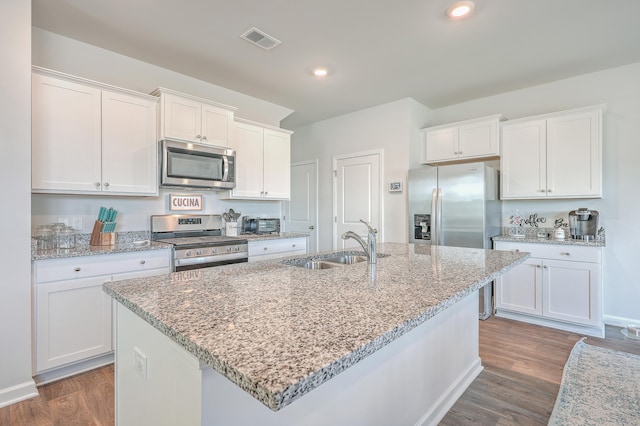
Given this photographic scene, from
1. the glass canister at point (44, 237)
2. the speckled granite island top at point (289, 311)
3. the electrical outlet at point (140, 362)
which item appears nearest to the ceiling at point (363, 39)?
the glass canister at point (44, 237)

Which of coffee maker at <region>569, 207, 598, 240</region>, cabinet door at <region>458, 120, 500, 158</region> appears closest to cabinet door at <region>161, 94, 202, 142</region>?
cabinet door at <region>458, 120, 500, 158</region>

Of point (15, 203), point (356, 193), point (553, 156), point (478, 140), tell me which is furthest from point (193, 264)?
point (553, 156)

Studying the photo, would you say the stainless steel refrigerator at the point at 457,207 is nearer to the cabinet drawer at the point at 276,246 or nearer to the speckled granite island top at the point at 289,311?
the cabinet drawer at the point at 276,246

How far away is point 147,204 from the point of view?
10.2 ft

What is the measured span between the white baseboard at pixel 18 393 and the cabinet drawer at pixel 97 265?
639 millimetres

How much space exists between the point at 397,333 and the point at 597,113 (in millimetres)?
3593

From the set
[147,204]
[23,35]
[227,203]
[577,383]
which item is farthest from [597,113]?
[23,35]

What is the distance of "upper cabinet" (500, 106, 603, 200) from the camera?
10.3ft

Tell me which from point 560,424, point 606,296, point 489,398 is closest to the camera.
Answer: point 560,424

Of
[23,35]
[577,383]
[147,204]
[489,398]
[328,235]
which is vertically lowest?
[489,398]

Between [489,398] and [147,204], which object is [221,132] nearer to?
[147,204]

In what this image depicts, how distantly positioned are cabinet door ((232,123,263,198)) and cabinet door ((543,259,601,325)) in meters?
3.14

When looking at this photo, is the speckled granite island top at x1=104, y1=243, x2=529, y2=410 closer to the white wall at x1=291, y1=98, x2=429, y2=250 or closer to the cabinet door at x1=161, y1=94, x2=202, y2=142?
the cabinet door at x1=161, y1=94, x2=202, y2=142

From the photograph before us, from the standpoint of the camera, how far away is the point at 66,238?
2557mm
